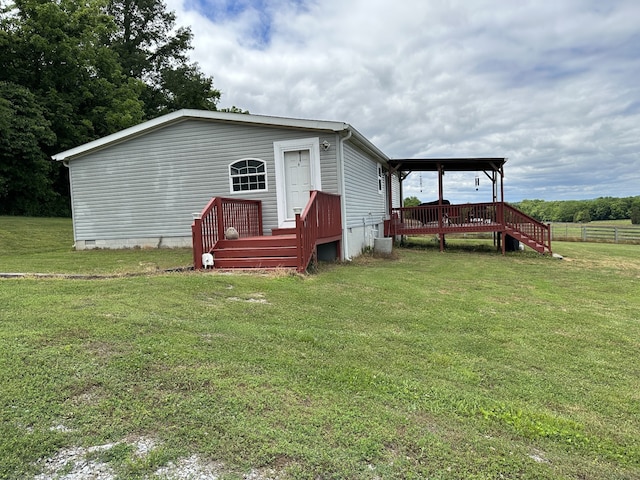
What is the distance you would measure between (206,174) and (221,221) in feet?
10.3

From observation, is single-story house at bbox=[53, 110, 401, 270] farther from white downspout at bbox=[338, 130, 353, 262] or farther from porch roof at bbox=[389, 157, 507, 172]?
porch roof at bbox=[389, 157, 507, 172]

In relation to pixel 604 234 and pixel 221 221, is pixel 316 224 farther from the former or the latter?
pixel 604 234

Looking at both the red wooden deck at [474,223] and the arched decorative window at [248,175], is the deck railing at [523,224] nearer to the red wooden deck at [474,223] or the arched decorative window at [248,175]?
the red wooden deck at [474,223]

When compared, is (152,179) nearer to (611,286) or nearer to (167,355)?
(167,355)

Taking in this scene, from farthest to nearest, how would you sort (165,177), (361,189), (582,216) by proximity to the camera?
(582,216) → (361,189) → (165,177)

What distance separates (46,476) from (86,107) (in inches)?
1080

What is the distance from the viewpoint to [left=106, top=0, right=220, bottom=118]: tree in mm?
31094

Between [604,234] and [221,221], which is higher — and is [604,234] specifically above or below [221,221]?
below

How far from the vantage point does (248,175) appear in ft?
A: 35.5

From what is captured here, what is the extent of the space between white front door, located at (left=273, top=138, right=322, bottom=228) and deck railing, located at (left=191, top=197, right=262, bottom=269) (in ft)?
2.13

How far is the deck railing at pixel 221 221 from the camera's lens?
25.4 ft

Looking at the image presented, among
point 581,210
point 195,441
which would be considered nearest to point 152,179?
point 195,441

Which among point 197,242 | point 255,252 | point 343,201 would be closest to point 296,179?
point 343,201

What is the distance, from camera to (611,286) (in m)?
8.29
